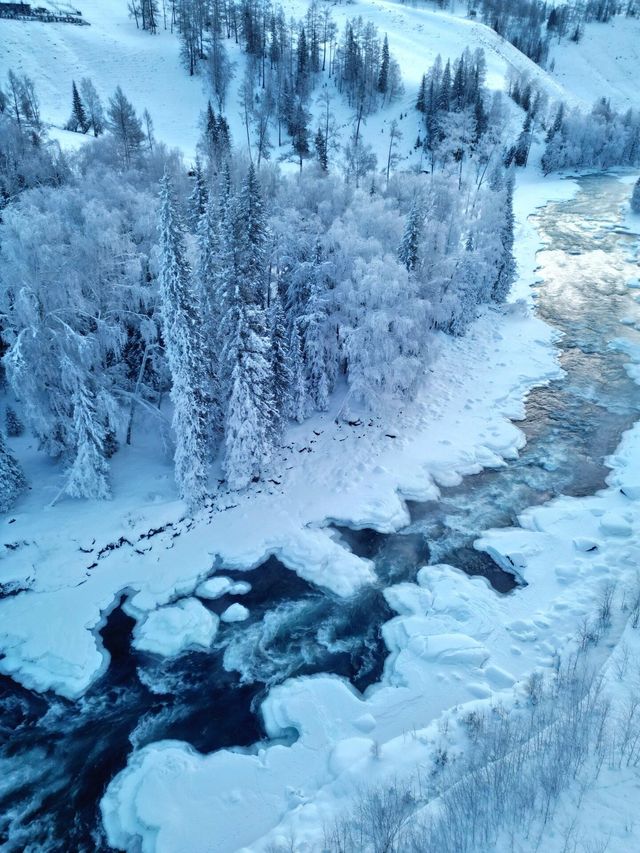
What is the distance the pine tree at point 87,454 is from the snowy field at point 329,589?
40.2 inches

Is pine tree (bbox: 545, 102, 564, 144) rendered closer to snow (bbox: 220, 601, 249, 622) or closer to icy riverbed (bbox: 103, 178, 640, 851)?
icy riverbed (bbox: 103, 178, 640, 851)

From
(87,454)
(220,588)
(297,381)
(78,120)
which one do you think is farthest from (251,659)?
(78,120)

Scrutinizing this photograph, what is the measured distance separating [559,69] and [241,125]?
306 feet

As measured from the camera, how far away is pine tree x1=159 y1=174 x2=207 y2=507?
17.4m

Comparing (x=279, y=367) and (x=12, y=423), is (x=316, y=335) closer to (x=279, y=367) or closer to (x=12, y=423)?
(x=279, y=367)

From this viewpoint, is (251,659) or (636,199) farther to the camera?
(636,199)

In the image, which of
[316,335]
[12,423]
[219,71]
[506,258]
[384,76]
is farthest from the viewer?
[384,76]

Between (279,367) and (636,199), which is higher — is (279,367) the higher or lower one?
the lower one

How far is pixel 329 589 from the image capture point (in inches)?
738

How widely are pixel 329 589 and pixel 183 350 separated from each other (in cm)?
1088

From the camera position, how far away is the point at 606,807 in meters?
9.16

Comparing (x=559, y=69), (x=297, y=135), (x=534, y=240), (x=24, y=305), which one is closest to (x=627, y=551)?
(x=24, y=305)

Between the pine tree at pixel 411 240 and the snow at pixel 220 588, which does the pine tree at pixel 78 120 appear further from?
the snow at pixel 220 588

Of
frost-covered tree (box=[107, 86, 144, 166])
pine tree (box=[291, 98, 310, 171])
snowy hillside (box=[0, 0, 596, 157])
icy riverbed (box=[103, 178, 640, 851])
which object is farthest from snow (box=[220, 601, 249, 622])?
pine tree (box=[291, 98, 310, 171])
